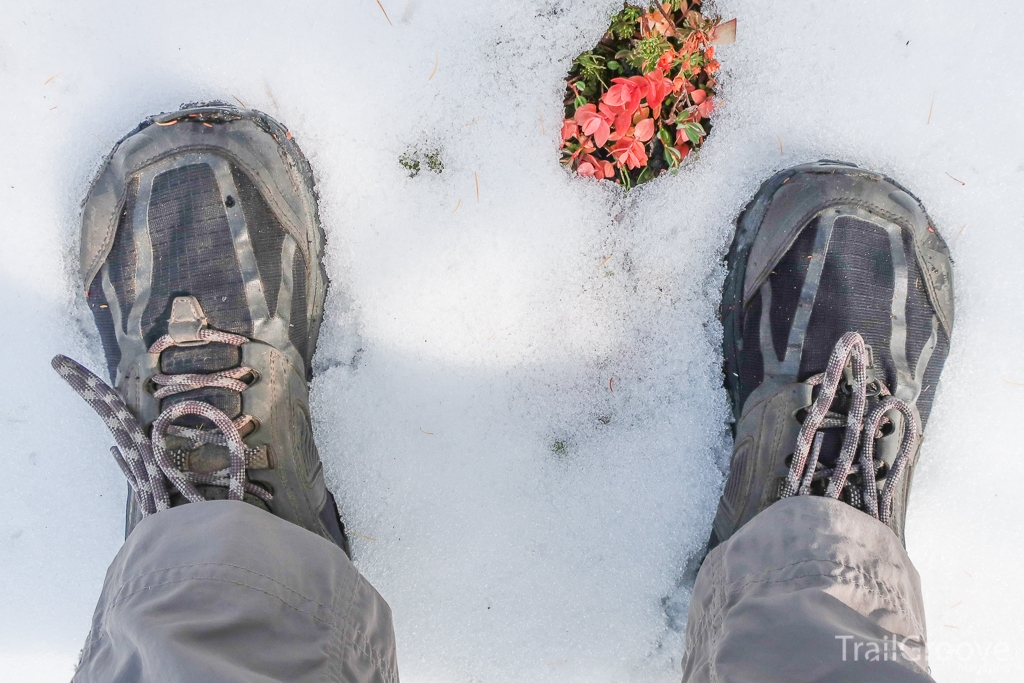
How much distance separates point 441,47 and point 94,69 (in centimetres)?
87

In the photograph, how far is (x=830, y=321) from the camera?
150 centimetres

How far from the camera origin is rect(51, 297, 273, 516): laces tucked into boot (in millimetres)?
1364

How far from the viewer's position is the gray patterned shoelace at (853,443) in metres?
1.38

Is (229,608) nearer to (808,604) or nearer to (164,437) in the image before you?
(164,437)

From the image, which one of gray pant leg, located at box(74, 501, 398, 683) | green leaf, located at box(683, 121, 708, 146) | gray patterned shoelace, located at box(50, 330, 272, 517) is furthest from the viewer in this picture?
green leaf, located at box(683, 121, 708, 146)

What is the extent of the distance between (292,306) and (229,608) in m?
0.74

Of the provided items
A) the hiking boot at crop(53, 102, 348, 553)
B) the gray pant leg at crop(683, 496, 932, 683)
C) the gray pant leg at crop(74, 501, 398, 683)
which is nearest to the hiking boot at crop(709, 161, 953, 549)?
the gray pant leg at crop(683, 496, 932, 683)

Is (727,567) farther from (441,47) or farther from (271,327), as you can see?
(441,47)

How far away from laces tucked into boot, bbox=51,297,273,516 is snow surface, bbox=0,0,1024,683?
0.26 m

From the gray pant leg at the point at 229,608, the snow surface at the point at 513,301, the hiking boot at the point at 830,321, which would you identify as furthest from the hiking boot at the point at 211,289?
the hiking boot at the point at 830,321

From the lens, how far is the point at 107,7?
1513mm

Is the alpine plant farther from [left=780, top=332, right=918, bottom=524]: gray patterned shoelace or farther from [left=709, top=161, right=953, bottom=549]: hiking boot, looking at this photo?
[left=780, top=332, right=918, bottom=524]: gray patterned shoelace

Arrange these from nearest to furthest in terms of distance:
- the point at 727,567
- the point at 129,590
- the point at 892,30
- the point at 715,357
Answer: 1. the point at 129,590
2. the point at 727,567
3. the point at 892,30
4. the point at 715,357

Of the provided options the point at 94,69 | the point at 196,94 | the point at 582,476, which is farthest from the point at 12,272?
the point at 582,476
